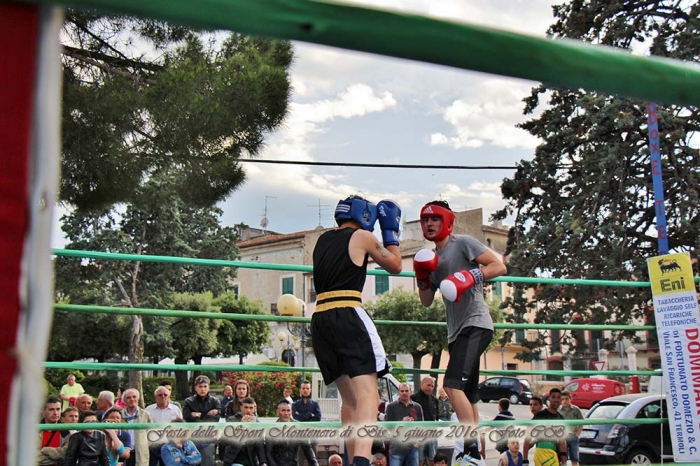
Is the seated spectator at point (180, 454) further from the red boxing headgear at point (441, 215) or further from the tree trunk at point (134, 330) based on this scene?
the tree trunk at point (134, 330)

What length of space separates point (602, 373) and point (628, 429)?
6.89 metres

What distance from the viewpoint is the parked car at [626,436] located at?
414 inches

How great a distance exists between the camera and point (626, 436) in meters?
10.7

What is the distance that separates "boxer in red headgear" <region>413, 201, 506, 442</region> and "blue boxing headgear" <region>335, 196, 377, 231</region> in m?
0.57

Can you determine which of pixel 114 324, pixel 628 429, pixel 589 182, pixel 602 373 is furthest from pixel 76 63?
pixel 114 324

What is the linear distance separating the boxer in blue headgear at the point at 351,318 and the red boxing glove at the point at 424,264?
410 mm

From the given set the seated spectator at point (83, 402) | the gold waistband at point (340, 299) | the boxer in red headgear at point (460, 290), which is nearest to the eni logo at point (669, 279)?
the boxer in red headgear at point (460, 290)

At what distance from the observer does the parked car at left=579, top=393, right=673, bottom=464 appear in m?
10.5

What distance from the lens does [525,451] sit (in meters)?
7.66

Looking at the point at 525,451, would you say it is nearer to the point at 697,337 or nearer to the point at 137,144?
the point at 697,337

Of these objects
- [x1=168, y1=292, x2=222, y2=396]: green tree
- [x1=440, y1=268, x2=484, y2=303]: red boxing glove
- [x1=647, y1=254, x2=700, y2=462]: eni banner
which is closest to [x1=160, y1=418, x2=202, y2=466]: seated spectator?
[x1=440, y1=268, x2=484, y2=303]: red boxing glove

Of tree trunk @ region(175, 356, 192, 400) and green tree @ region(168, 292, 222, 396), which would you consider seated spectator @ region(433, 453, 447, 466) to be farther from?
green tree @ region(168, 292, 222, 396)

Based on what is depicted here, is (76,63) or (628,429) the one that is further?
(628,429)

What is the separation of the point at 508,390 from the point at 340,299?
3026 centimetres
